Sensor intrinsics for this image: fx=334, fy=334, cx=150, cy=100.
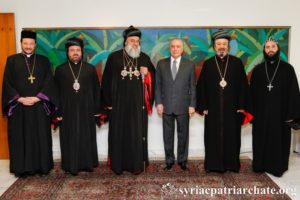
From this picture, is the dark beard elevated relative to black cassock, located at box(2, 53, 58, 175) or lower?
elevated

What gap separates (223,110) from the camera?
14.6 feet

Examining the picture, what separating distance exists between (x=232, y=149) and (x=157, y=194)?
4.26 feet

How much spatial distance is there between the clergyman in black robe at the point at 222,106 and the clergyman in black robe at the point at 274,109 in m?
0.24

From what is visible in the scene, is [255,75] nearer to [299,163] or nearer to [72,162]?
[299,163]

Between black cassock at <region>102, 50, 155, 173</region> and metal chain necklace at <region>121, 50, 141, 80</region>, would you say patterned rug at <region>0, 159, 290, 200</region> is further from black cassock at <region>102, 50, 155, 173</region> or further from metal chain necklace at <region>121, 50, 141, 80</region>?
metal chain necklace at <region>121, 50, 141, 80</region>

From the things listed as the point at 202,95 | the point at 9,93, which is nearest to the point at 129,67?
the point at 202,95

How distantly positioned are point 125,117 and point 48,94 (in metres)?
1.04

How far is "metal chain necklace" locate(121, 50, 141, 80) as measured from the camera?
4.44 meters

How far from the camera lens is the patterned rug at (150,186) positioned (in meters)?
3.80

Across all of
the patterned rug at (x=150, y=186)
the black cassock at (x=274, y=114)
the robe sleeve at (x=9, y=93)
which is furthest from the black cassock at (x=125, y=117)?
the black cassock at (x=274, y=114)

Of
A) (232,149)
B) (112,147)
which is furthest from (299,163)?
(112,147)

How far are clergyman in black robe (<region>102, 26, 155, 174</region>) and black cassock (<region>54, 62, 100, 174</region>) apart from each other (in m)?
0.24

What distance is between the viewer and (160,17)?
16.8 ft

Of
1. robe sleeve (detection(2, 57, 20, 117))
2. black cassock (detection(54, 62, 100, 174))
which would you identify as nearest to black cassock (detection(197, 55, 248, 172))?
black cassock (detection(54, 62, 100, 174))
